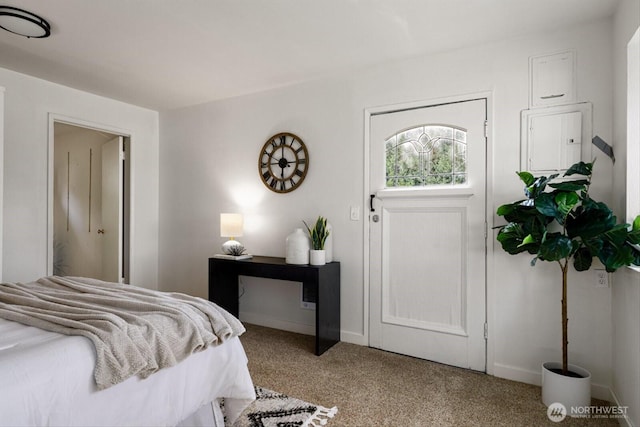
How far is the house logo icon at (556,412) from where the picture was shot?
6.76 feet

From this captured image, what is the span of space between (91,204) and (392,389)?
178 inches

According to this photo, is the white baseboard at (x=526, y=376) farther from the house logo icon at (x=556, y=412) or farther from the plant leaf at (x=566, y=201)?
Result: the plant leaf at (x=566, y=201)

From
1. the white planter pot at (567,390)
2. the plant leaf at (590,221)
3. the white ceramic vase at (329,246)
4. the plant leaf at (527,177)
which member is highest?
the plant leaf at (527,177)

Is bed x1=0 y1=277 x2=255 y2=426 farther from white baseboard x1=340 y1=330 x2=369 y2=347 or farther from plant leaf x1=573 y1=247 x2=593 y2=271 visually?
plant leaf x1=573 y1=247 x2=593 y2=271

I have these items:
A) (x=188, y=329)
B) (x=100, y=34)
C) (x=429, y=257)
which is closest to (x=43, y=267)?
(x=100, y=34)

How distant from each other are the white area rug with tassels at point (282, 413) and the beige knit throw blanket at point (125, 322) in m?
0.56

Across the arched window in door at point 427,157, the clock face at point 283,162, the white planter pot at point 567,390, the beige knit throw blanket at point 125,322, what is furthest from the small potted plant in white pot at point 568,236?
the clock face at point 283,162

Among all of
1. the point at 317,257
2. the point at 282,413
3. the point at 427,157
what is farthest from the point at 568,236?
the point at 282,413

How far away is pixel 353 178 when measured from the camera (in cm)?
323

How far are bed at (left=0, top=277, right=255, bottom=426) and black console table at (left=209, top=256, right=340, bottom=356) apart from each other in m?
1.20

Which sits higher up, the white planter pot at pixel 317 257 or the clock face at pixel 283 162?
the clock face at pixel 283 162

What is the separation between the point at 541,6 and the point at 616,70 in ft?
1.95

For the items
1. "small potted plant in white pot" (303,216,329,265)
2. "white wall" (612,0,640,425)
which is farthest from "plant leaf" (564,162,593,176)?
"small potted plant in white pot" (303,216,329,265)

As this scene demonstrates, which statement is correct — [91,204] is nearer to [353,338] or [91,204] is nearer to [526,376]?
[353,338]
